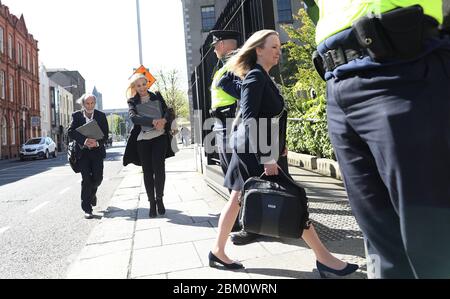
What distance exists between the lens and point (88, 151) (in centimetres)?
582

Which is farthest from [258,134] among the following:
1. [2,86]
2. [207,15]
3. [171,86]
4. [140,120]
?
[171,86]

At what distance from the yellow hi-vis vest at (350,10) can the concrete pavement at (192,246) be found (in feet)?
5.89

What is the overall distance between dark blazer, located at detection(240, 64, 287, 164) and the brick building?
110 feet

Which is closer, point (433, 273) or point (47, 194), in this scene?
point (433, 273)

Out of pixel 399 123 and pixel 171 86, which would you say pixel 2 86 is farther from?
pixel 399 123

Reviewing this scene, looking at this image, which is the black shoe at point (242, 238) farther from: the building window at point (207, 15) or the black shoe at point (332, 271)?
the building window at point (207, 15)

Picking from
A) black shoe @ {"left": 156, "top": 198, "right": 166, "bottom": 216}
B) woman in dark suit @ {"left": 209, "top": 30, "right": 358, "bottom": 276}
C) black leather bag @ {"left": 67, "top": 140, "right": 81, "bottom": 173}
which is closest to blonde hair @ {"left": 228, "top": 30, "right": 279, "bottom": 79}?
woman in dark suit @ {"left": 209, "top": 30, "right": 358, "bottom": 276}

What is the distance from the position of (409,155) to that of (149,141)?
4.17 m

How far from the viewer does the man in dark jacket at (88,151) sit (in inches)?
226

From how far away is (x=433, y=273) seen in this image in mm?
1248
